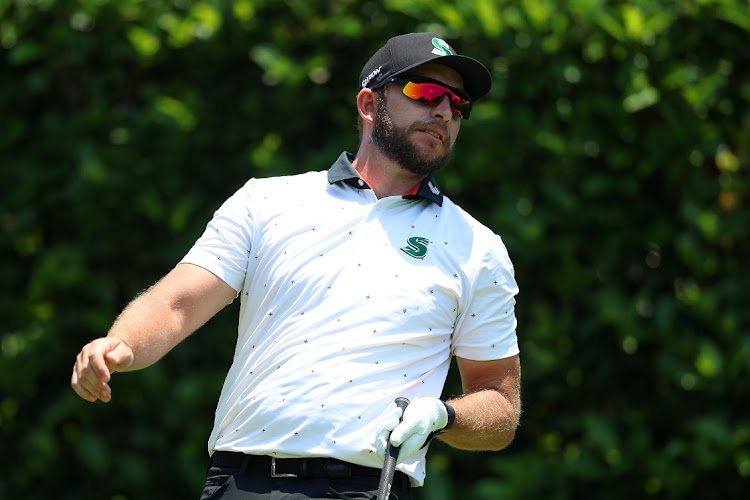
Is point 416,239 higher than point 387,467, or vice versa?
point 416,239

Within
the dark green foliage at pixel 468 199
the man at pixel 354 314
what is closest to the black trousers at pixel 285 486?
the man at pixel 354 314

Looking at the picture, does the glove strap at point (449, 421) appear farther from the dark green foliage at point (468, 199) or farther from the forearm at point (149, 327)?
the dark green foliage at point (468, 199)

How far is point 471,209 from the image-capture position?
5.44 metres

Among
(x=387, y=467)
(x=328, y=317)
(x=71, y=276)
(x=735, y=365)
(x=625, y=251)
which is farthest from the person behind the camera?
(x=71, y=276)

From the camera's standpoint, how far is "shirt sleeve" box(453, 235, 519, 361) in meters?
3.15

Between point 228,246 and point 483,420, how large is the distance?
860 mm

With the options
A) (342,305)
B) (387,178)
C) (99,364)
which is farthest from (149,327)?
(387,178)

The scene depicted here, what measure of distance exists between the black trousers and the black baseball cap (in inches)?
47.9

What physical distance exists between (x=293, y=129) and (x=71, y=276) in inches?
53.2

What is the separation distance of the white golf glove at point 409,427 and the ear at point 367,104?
3.36 ft

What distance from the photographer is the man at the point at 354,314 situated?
2.87 meters

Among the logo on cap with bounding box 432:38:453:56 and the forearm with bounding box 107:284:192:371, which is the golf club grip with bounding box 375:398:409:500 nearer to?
the forearm with bounding box 107:284:192:371

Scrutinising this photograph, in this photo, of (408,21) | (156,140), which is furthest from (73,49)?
(408,21)

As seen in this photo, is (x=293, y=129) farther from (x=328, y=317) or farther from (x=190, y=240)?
(x=328, y=317)
